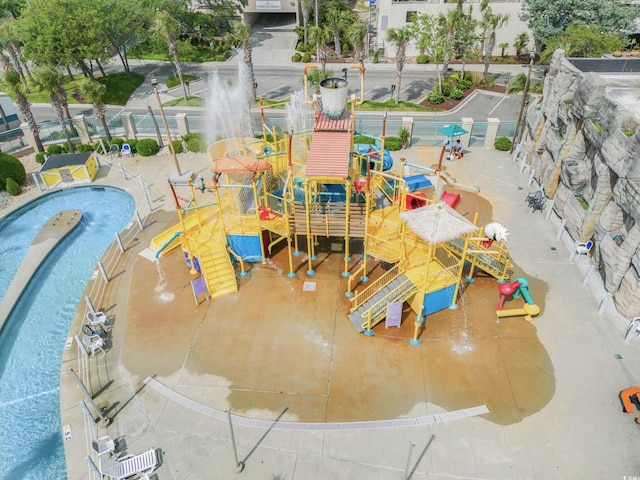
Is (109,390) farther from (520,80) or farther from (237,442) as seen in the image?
(520,80)

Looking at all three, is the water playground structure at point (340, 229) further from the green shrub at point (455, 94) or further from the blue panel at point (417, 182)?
the green shrub at point (455, 94)

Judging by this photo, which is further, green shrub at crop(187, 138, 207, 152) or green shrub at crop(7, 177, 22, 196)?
green shrub at crop(187, 138, 207, 152)

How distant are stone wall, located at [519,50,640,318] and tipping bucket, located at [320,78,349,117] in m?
12.9

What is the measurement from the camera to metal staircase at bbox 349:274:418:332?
1923 cm

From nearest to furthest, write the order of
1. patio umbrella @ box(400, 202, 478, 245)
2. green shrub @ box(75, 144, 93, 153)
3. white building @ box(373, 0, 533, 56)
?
patio umbrella @ box(400, 202, 478, 245), green shrub @ box(75, 144, 93, 153), white building @ box(373, 0, 533, 56)

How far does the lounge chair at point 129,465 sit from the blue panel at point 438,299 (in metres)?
12.6

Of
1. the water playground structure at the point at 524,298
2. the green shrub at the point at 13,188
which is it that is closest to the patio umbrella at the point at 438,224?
the water playground structure at the point at 524,298

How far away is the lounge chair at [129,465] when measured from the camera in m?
14.5

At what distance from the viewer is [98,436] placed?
52.3 ft

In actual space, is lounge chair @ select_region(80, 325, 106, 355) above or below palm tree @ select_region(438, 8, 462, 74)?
below

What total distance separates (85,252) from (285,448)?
59.0 feet

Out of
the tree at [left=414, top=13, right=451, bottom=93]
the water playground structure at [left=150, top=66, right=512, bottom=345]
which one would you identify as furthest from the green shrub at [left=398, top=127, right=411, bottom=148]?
the tree at [left=414, top=13, right=451, bottom=93]

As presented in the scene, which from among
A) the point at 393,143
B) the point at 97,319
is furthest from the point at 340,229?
the point at 393,143

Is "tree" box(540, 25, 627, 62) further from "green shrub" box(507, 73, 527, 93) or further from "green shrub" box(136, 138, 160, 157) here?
"green shrub" box(136, 138, 160, 157)
